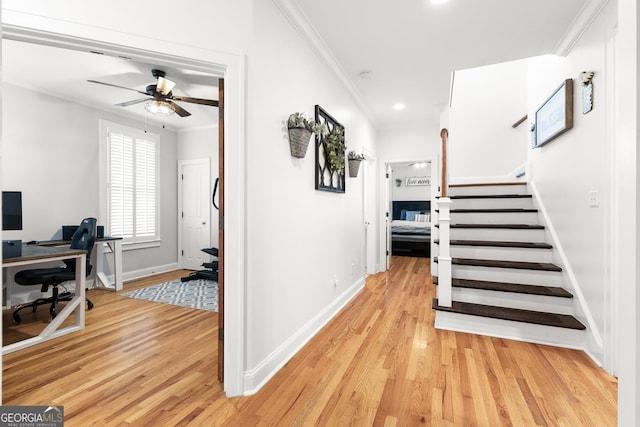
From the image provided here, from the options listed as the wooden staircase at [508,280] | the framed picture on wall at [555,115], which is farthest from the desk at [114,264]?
the framed picture on wall at [555,115]

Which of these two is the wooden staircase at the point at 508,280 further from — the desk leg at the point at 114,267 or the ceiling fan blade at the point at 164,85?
the desk leg at the point at 114,267

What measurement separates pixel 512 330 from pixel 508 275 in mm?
585

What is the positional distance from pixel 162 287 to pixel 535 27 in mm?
5204

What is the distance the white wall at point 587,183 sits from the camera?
2.09 m

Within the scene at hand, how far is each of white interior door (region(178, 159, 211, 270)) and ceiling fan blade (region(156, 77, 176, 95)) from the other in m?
2.22

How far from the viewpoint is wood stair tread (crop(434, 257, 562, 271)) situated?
9.32ft

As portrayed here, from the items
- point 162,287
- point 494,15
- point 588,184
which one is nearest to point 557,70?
point 494,15

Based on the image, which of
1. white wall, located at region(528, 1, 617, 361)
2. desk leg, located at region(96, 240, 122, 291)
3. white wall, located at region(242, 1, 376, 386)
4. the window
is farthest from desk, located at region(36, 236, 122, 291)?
white wall, located at region(528, 1, 617, 361)

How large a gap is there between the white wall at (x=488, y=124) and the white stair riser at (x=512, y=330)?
2869 millimetres

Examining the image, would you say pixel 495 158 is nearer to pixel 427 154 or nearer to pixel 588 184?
pixel 427 154

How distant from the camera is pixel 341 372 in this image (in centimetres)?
206

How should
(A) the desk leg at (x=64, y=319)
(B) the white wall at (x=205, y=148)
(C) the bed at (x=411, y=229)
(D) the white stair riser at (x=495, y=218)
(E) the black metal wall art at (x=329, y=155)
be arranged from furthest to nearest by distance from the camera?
1. (C) the bed at (x=411, y=229)
2. (B) the white wall at (x=205, y=148)
3. (D) the white stair riser at (x=495, y=218)
4. (E) the black metal wall art at (x=329, y=155)
5. (A) the desk leg at (x=64, y=319)

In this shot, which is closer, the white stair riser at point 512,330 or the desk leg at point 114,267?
the white stair riser at point 512,330

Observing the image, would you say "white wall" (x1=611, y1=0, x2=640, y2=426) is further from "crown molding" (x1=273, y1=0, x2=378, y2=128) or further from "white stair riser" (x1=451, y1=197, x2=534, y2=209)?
"white stair riser" (x1=451, y1=197, x2=534, y2=209)
